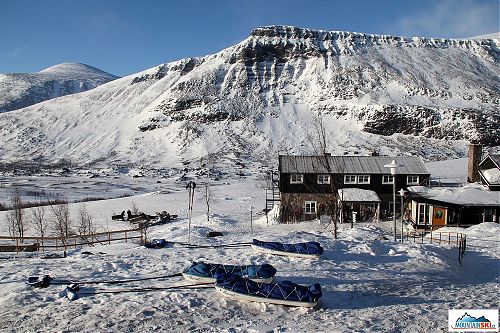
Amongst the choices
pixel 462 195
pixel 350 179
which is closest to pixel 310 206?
pixel 350 179

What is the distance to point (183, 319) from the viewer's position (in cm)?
1261

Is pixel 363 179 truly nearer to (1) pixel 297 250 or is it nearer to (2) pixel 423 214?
(2) pixel 423 214

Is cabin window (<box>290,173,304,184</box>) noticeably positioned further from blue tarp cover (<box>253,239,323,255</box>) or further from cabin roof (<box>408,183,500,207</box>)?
blue tarp cover (<box>253,239,323,255</box>)

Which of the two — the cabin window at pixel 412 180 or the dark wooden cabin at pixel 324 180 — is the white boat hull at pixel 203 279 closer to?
the dark wooden cabin at pixel 324 180

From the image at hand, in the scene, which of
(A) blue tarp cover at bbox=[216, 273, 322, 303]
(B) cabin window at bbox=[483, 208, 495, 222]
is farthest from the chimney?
(A) blue tarp cover at bbox=[216, 273, 322, 303]

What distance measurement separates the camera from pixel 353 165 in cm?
4250

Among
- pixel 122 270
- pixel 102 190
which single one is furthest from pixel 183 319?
pixel 102 190

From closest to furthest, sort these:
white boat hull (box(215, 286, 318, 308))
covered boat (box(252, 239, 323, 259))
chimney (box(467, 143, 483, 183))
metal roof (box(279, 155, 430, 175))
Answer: white boat hull (box(215, 286, 318, 308)) → covered boat (box(252, 239, 323, 259)) → metal roof (box(279, 155, 430, 175)) → chimney (box(467, 143, 483, 183))

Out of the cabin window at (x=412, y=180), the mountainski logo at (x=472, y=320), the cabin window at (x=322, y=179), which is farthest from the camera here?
the cabin window at (x=412, y=180)

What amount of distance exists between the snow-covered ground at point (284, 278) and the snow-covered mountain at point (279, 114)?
104419mm

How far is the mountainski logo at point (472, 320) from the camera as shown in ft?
39.9

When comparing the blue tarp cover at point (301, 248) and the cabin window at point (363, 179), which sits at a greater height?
the cabin window at point (363, 179)

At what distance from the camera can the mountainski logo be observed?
Answer: 12164 millimetres

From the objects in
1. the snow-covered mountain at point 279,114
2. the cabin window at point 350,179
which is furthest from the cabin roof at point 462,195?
the snow-covered mountain at point 279,114
